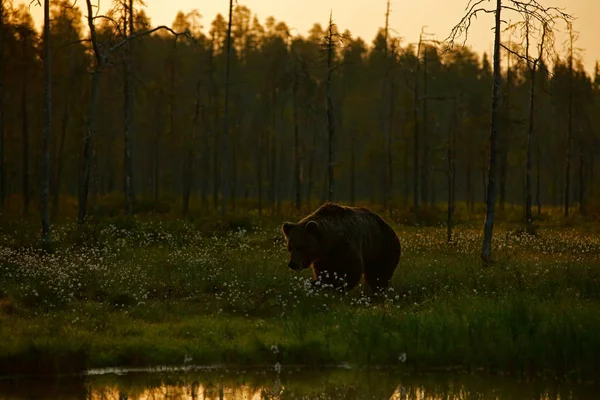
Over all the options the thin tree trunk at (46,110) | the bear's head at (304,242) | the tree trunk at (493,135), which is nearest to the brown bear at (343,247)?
the bear's head at (304,242)

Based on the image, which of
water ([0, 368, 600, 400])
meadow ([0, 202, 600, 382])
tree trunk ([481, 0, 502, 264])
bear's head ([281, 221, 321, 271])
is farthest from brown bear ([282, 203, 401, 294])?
tree trunk ([481, 0, 502, 264])

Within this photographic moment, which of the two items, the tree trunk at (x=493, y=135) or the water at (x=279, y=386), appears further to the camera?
Answer: the tree trunk at (x=493, y=135)

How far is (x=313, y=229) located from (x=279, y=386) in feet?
→ 23.4

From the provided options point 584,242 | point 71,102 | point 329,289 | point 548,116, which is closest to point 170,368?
point 329,289

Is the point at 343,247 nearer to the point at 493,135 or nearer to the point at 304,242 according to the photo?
the point at 304,242

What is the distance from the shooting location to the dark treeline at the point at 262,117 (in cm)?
5347

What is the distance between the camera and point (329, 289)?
1998 centimetres

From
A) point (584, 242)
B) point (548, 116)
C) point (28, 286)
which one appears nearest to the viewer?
point (28, 286)

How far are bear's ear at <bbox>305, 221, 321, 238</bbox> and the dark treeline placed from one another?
1413cm

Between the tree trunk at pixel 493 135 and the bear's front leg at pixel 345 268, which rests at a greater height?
the tree trunk at pixel 493 135

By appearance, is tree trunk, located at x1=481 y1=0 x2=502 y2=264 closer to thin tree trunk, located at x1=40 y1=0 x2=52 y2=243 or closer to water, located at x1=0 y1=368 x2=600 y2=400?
thin tree trunk, located at x1=40 y1=0 x2=52 y2=243

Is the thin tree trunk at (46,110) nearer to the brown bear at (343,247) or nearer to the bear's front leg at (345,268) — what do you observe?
the brown bear at (343,247)

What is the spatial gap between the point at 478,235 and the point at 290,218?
29.1 ft

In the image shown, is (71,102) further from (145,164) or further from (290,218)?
(145,164)
